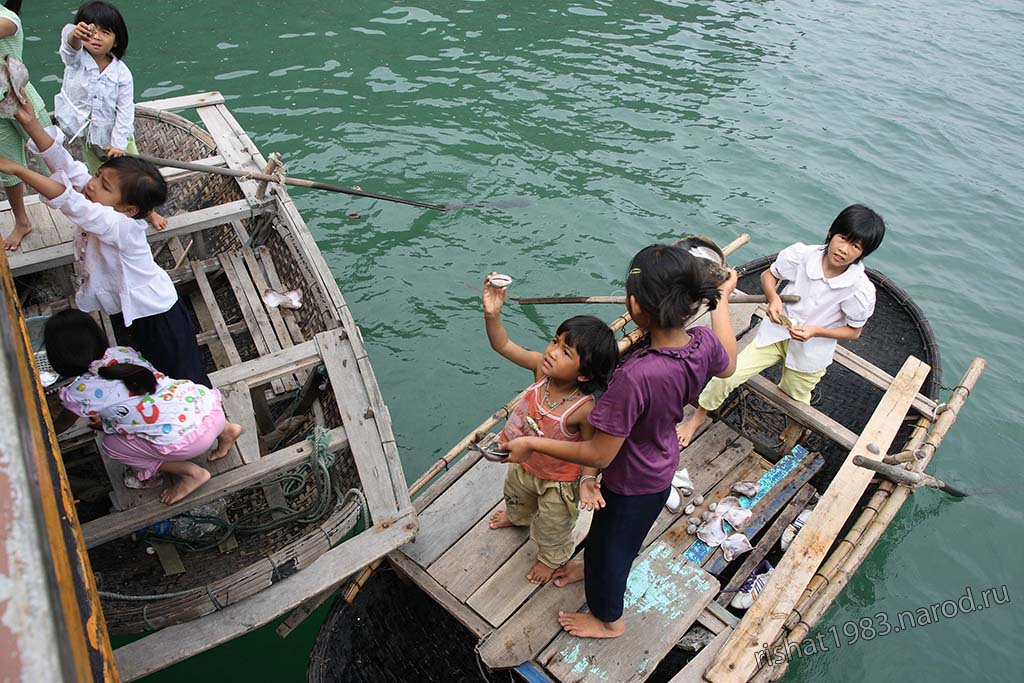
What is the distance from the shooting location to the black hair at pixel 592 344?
256 cm

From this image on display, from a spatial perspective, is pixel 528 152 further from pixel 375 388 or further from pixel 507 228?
pixel 375 388

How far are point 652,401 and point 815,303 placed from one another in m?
2.06

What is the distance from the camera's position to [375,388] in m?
3.56

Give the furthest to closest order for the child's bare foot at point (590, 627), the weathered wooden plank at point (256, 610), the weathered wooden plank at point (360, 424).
Answer: 1. the weathered wooden plank at point (360, 424)
2. the child's bare foot at point (590, 627)
3. the weathered wooden plank at point (256, 610)

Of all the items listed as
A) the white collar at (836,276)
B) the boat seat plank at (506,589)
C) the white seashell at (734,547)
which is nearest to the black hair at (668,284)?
the boat seat plank at (506,589)

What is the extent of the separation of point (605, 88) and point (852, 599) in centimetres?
687

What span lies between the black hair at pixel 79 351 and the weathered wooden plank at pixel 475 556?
161cm

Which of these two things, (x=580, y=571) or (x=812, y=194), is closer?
(x=580, y=571)

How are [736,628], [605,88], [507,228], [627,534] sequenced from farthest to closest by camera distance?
[605,88] → [507,228] → [736,628] → [627,534]

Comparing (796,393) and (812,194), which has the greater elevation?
(796,393)

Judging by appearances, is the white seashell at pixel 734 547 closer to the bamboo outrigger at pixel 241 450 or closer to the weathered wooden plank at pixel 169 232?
the bamboo outrigger at pixel 241 450

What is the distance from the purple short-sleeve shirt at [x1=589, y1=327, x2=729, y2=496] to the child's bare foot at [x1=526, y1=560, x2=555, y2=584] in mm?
934

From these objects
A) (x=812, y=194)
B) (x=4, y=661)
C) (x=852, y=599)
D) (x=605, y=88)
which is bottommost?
(x=852, y=599)

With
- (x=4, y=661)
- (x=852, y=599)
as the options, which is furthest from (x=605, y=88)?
(x=4, y=661)
